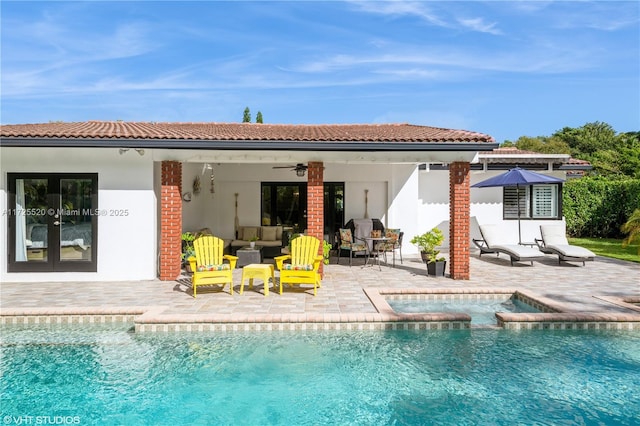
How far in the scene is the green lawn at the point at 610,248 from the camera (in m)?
14.1

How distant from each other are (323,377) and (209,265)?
413 centimetres

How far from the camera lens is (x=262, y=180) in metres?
15.8

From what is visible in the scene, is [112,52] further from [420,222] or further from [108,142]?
[420,222]

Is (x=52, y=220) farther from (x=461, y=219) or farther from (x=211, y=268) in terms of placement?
(x=461, y=219)

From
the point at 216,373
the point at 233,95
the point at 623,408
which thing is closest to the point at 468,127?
the point at 623,408

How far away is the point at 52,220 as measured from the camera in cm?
986

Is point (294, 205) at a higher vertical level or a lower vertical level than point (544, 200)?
lower

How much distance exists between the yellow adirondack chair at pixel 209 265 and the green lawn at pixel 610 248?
41.0 ft

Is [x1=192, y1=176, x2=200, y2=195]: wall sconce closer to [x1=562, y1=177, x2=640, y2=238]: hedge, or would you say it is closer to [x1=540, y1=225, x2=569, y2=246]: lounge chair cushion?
[x1=540, y1=225, x2=569, y2=246]: lounge chair cushion

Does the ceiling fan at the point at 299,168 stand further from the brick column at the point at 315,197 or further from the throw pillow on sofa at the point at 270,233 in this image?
the brick column at the point at 315,197

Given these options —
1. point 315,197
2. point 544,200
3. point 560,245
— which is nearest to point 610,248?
point 544,200

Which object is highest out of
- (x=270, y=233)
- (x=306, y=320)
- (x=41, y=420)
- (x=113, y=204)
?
(x=113, y=204)

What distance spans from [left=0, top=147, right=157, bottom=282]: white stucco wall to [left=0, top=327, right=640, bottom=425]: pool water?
350 centimetres

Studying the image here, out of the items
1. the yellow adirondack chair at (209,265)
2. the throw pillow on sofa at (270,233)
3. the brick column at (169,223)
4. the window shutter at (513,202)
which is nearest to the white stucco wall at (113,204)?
the brick column at (169,223)
